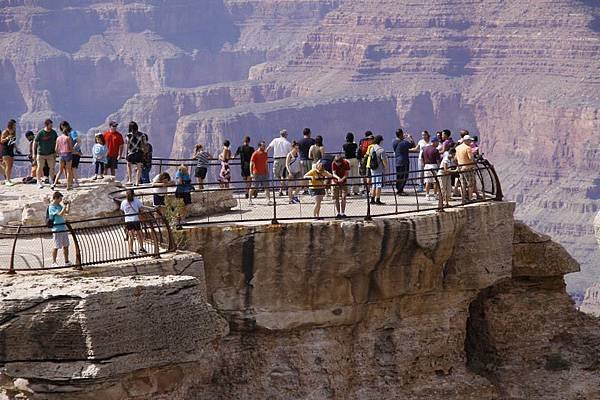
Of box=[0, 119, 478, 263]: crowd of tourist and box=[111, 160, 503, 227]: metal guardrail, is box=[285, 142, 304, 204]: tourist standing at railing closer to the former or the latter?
box=[0, 119, 478, 263]: crowd of tourist

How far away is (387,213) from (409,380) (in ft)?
12.1

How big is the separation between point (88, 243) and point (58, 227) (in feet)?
4.81

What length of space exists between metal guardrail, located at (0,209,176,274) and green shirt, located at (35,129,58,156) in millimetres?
3451

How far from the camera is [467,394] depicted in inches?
1587

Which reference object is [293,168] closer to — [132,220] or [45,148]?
[45,148]

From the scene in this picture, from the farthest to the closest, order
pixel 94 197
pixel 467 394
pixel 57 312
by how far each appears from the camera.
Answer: pixel 467 394 → pixel 94 197 → pixel 57 312

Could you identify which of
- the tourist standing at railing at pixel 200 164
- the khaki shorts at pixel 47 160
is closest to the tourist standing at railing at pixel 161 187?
the khaki shorts at pixel 47 160

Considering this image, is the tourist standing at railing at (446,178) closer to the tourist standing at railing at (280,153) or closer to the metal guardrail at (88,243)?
the tourist standing at railing at (280,153)

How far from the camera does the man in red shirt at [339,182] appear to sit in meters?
38.2

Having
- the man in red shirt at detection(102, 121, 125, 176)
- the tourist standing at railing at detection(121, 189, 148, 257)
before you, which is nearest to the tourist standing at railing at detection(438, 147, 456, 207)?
the tourist standing at railing at detection(121, 189, 148, 257)

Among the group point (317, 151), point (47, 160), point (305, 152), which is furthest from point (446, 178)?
point (47, 160)

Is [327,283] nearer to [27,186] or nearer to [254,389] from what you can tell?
[254,389]

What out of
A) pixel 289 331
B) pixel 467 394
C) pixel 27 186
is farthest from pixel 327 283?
pixel 27 186

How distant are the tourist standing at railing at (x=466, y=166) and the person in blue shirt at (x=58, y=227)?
976 cm
